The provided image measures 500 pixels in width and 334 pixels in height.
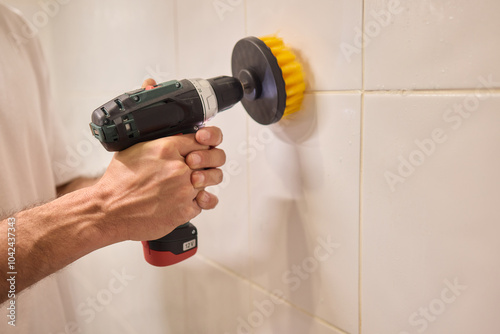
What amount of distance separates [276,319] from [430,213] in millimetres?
358

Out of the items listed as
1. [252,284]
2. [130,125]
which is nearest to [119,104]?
[130,125]

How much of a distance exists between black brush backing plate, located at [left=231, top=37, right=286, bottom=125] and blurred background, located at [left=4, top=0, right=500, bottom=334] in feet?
0.14

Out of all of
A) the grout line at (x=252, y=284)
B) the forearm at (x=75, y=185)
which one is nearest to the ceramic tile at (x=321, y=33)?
the grout line at (x=252, y=284)

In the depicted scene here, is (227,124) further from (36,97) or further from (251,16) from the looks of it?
(36,97)

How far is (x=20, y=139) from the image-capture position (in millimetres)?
752

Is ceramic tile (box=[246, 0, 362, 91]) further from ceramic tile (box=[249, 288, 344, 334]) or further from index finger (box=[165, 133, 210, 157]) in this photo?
ceramic tile (box=[249, 288, 344, 334])

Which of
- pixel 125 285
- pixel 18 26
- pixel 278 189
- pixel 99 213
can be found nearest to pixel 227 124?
pixel 278 189

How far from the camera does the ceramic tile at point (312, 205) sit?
469mm

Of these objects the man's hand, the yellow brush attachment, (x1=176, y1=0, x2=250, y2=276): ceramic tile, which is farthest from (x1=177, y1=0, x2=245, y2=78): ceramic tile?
the man's hand

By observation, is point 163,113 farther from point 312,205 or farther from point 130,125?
point 312,205

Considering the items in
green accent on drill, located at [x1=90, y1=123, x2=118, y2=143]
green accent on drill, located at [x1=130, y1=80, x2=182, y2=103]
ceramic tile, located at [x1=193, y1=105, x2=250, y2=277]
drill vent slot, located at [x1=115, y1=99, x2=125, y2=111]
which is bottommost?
ceramic tile, located at [x1=193, y1=105, x2=250, y2=277]

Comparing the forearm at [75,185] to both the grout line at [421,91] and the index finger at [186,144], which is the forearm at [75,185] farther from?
the grout line at [421,91]

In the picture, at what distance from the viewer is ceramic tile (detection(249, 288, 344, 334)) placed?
55 centimetres

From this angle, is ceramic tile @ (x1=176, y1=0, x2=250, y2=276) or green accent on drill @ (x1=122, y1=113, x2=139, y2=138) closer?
green accent on drill @ (x1=122, y1=113, x2=139, y2=138)
